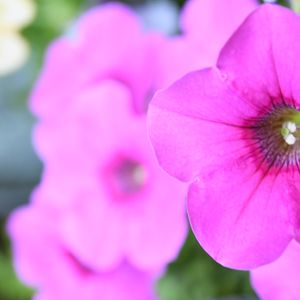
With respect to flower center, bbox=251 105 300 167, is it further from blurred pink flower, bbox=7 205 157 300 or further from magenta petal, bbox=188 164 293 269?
blurred pink flower, bbox=7 205 157 300

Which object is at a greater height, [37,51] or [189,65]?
[189,65]

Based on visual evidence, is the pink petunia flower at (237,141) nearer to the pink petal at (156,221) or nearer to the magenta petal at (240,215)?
the magenta petal at (240,215)

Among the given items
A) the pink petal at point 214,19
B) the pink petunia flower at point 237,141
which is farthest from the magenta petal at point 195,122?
the pink petal at point 214,19

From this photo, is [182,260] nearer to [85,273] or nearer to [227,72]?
[85,273]

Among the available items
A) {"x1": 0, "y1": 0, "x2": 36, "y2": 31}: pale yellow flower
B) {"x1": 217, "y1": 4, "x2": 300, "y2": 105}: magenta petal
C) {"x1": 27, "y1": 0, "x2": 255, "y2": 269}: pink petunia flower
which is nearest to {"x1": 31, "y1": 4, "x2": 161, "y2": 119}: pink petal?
{"x1": 27, "y1": 0, "x2": 255, "y2": 269}: pink petunia flower

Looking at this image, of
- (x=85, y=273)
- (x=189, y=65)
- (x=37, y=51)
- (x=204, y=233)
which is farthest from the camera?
(x=37, y=51)

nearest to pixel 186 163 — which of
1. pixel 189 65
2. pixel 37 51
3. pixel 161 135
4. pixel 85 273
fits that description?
pixel 161 135

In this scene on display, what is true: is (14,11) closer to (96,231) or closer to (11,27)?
(11,27)
